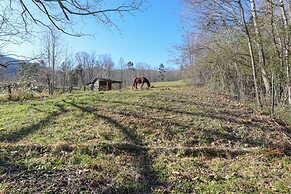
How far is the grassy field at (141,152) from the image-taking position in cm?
308

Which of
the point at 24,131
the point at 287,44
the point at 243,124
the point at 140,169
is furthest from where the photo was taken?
the point at 243,124

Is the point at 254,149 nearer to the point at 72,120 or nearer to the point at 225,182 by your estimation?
the point at 225,182

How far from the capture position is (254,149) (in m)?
4.45

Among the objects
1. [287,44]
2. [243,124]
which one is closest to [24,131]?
[243,124]

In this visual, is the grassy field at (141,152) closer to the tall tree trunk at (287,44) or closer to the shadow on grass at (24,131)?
the shadow on grass at (24,131)

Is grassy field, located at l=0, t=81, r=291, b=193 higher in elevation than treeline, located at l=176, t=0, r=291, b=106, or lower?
lower

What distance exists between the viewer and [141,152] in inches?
173

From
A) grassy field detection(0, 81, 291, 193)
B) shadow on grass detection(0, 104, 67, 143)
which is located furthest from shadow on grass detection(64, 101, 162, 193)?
shadow on grass detection(0, 104, 67, 143)

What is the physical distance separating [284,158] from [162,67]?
65.6 m

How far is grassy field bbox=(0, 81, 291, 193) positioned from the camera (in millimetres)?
3076

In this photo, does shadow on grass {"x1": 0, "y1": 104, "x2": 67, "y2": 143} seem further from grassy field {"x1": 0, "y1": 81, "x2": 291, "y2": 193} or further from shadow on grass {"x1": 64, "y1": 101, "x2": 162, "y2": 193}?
shadow on grass {"x1": 64, "y1": 101, "x2": 162, "y2": 193}

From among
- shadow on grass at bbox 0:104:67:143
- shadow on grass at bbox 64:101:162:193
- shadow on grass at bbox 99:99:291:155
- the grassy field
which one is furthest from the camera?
shadow on grass at bbox 0:104:67:143

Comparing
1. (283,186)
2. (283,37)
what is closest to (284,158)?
(283,186)

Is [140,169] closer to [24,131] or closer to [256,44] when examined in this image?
[24,131]
